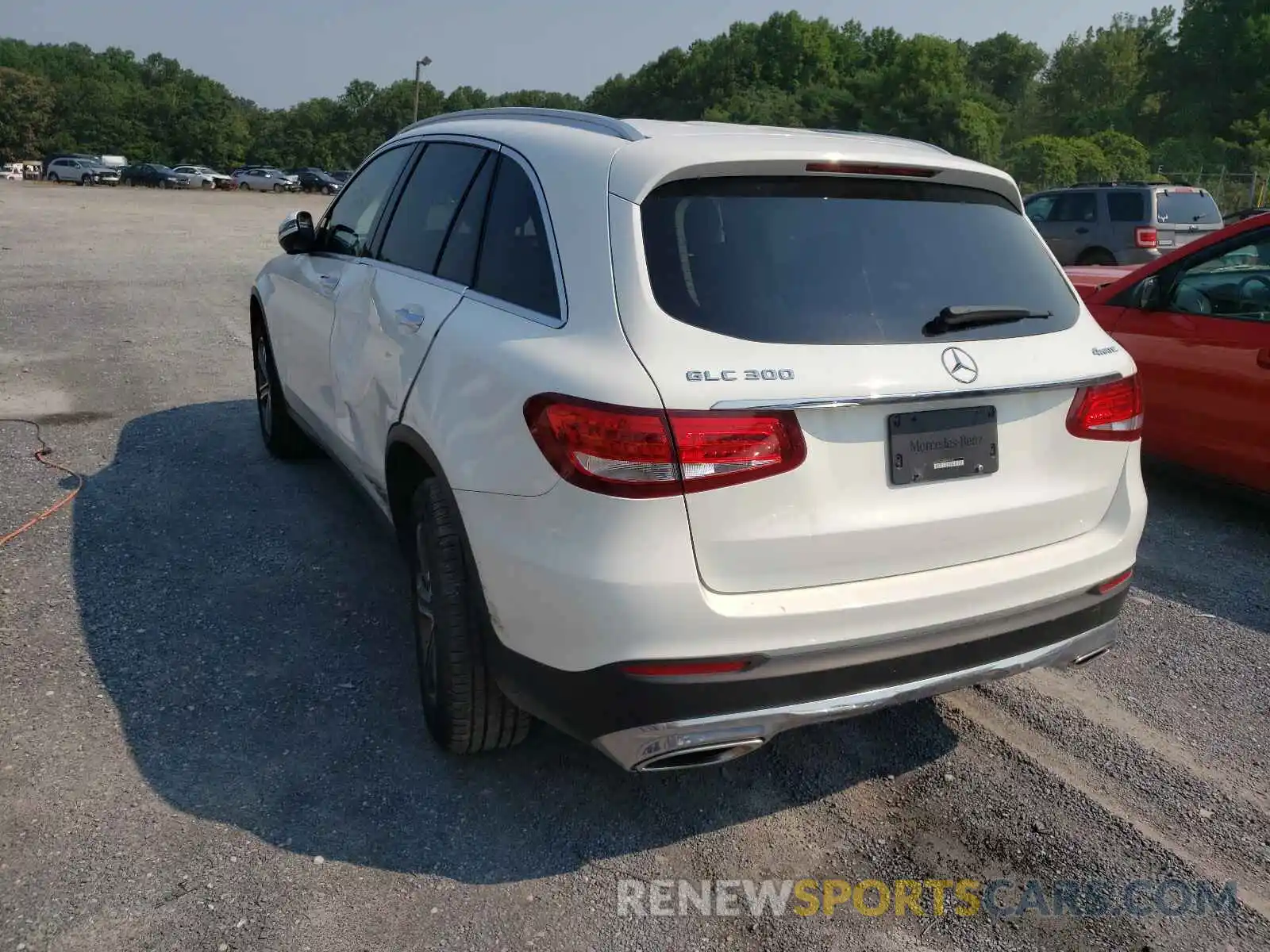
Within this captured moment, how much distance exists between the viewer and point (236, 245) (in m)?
20.6

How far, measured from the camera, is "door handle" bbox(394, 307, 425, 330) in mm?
3330

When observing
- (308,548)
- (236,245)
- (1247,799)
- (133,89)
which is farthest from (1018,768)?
(133,89)

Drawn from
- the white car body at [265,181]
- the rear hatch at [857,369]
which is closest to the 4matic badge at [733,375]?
the rear hatch at [857,369]

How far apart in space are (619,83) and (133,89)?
5332 centimetres

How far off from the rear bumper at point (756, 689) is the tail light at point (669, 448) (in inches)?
16.6

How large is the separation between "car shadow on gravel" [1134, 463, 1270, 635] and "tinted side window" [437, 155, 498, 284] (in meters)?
3.22

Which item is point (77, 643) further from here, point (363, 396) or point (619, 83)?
point (619, 83)

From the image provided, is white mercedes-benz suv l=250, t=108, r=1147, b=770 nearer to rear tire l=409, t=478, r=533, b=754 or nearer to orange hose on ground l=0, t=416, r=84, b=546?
rear tire l=409, t=478, r=533, b=754

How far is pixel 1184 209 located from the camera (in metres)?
16.3

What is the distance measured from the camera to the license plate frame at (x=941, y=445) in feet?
8.29

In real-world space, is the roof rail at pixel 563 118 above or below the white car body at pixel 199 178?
below

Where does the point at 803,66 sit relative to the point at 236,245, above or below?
above

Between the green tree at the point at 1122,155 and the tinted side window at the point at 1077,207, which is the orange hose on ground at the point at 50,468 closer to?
the tinted side window at the point at 1077,207

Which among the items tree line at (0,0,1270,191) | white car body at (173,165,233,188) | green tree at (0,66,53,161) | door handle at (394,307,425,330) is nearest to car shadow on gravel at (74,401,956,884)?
door handle at (394,307,425,330)
